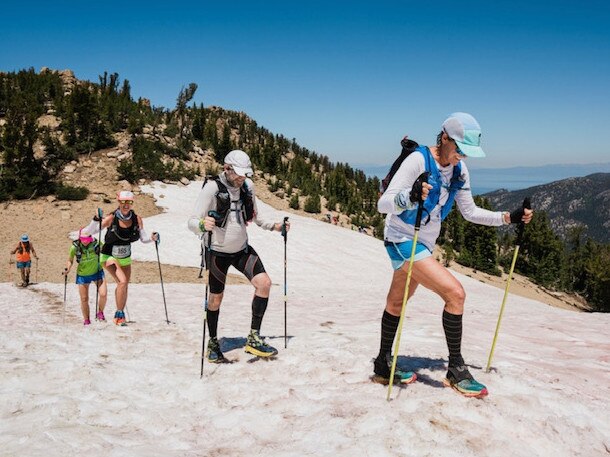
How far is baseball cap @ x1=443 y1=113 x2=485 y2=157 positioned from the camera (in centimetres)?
396

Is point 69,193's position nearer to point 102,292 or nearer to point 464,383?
point 102,292

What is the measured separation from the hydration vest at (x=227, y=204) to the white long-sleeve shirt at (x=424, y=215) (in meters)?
2.07

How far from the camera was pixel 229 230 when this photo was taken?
5.59m

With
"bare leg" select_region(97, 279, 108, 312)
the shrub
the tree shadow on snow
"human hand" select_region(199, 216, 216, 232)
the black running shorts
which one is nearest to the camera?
the tree shadow on snow

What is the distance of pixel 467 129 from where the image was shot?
13.0ft

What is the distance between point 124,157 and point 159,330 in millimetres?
22343

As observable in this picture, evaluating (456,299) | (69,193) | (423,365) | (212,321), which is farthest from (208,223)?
(69,193)

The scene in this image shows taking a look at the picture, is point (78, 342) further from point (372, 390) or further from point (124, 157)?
point (124, 157)

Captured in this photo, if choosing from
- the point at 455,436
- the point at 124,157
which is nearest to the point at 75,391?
the point at 455,436

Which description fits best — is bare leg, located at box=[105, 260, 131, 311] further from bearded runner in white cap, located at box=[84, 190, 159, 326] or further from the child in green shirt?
the child in green shirt

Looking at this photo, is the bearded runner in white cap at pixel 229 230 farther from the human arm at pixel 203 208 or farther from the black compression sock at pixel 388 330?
the black compression sock at pixel 388 330

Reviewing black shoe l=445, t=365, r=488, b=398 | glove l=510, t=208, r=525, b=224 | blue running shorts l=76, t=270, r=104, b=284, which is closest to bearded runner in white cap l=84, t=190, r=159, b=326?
blue running shorts l=76, t=270, r=104, b=284

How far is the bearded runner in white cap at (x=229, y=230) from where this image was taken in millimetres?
5434

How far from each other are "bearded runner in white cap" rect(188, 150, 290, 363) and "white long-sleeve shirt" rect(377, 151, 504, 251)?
6.58ft
